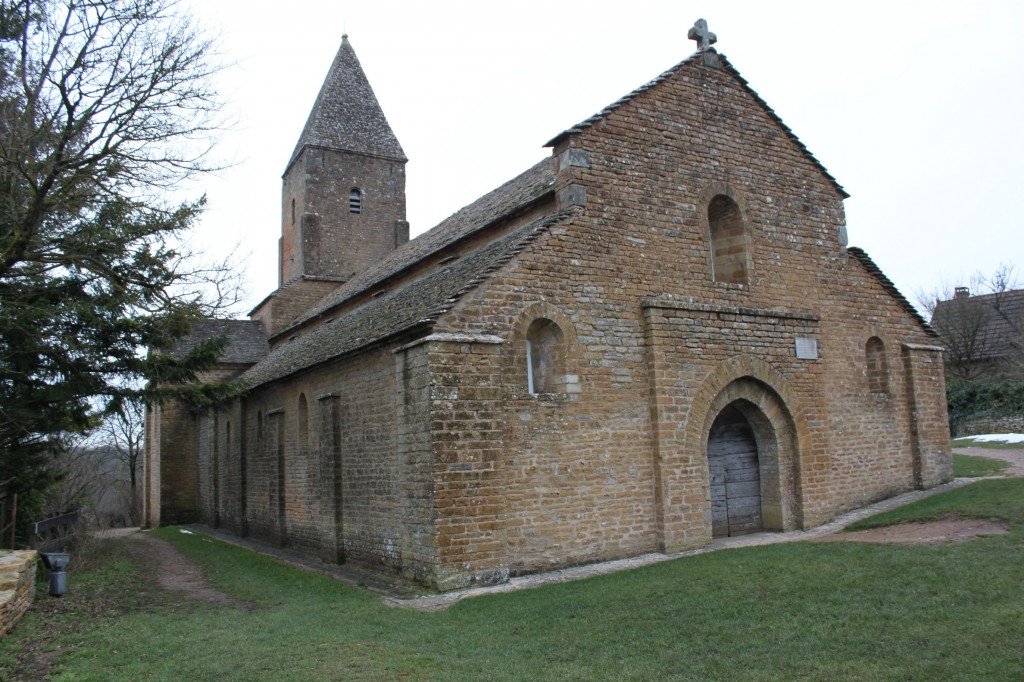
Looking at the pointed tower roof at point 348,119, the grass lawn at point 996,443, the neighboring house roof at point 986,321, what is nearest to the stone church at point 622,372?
the grass lawn at point 996,443

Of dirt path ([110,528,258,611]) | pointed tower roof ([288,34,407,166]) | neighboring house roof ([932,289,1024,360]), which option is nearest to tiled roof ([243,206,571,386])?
dirt path ([110,528,258,611])

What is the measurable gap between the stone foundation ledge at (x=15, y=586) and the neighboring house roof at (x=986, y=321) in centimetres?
3785

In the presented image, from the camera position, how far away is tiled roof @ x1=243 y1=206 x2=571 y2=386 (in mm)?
11969

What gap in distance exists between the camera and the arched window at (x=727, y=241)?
48.2 ft

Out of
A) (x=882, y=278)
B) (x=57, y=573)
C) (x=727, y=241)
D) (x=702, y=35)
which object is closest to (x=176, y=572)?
(x=57, y=573)

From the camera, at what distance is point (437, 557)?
10664 millimetres

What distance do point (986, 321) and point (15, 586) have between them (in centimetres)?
4089

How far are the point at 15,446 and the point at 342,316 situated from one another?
29.2 feet

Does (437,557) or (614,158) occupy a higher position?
(614,158)

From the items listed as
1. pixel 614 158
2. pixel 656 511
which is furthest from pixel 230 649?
pixel 614 158

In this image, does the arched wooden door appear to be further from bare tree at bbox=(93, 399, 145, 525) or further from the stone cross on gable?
bare tree at bbox=(93, 399, 145, 525)

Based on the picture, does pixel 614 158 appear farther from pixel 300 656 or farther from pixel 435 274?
pixel 300 656

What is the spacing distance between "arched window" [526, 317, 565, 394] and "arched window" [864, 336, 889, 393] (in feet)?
26.9

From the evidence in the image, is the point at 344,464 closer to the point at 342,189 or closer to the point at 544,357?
the point at 544,357
